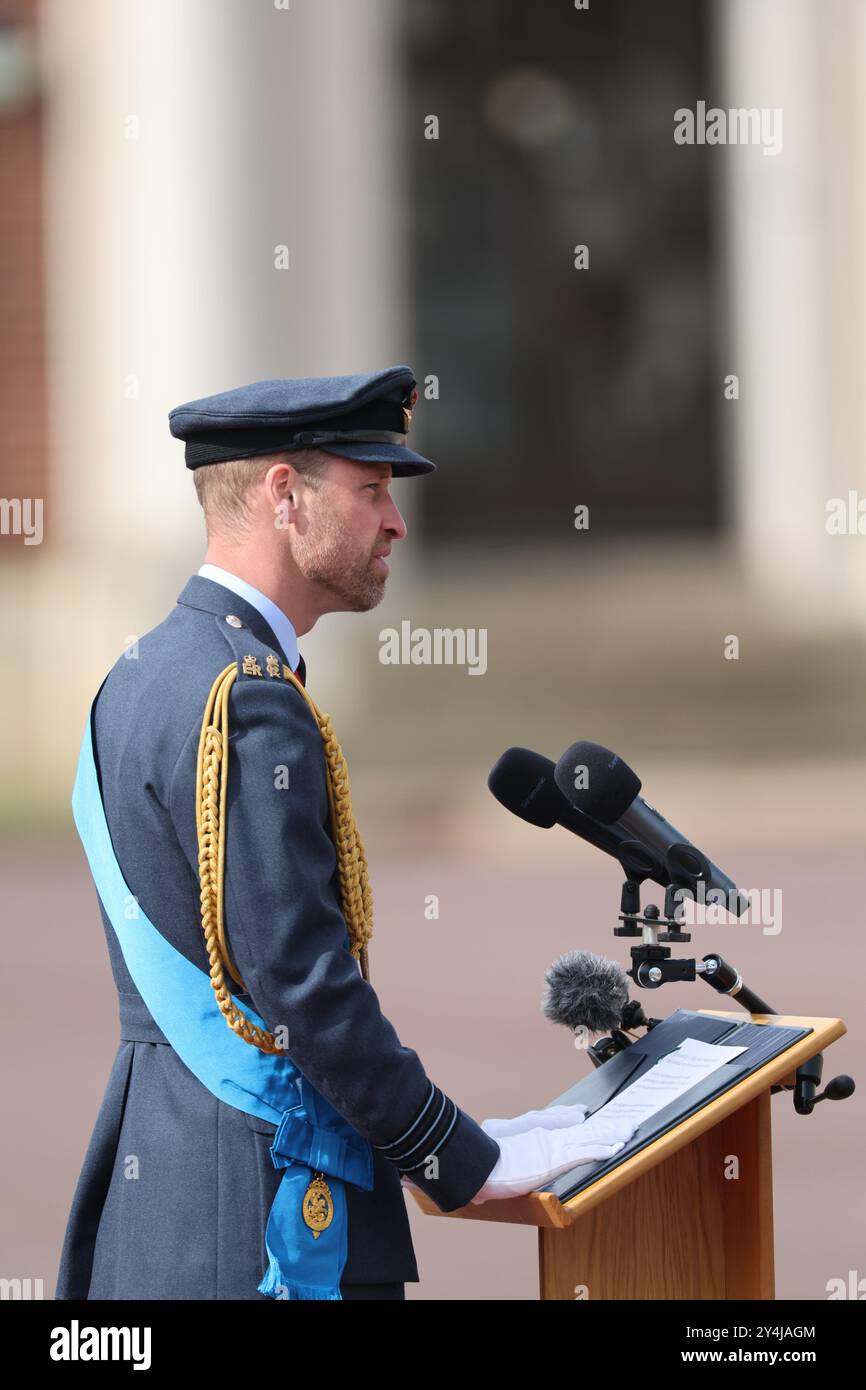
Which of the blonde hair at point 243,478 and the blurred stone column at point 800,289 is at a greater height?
the blurred stone column at point 800,289

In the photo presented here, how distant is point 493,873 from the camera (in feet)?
37.9

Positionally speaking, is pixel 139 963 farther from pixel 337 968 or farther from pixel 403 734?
pixel 403 734

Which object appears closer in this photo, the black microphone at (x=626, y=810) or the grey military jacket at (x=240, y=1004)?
the grey military jacket at (x=240, y=1004)

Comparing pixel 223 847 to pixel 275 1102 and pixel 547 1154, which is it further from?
pixel 547 1154

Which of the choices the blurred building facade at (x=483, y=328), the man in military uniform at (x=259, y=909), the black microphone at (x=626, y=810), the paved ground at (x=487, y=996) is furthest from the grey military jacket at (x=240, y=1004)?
the blurred building facade at (x=483, y=328)

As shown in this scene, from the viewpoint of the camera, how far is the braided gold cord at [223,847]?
2436mm

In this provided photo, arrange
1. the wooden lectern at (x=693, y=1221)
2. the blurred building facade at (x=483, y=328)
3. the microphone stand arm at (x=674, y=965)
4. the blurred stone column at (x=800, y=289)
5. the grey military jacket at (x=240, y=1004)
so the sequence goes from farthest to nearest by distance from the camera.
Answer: the blurred stone column at (x=800, y=289) < the blurred building facade at (x=483, y=328) < the microphone stand arm at (x=674, y=965) < the wooden lectern at (x=693, y=1221) < the grey military jacket at (x=240, y=1004)

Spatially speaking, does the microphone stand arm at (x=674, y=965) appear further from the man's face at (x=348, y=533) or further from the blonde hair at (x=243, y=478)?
the blonde hair at (x=243, y=478)

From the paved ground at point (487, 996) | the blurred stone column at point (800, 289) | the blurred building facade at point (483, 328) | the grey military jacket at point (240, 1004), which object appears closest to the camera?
the grey military jacket at point (240, 1004)

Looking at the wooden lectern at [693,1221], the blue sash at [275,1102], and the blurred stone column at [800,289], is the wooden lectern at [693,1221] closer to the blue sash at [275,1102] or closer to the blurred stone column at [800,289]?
the blue sash at [275,1102]

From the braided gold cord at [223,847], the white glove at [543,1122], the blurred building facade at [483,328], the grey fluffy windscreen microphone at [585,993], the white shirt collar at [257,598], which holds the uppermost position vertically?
the blurred building facade at [483,328]

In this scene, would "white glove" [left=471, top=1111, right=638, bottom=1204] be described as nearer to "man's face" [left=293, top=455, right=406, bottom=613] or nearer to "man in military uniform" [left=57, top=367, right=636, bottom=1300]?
"man in military uniform" [left=57, top=367, right=636, bottom=1300]

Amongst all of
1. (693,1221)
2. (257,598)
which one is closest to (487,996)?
(693,1221)

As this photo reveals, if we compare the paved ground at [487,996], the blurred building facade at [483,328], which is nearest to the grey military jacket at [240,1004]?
the paved ground at [487,996]
